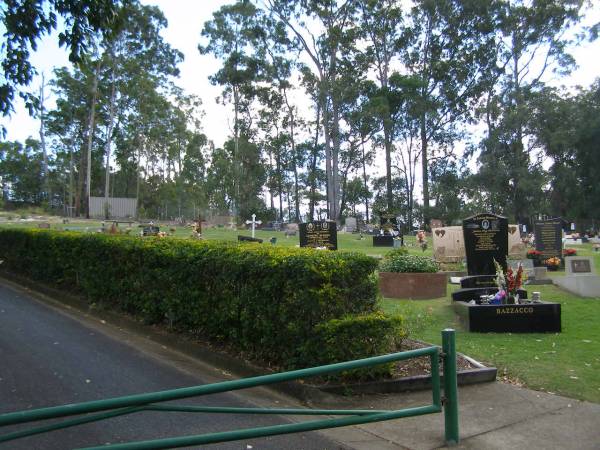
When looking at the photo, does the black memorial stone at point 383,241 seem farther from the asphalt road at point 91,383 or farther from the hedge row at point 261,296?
the asphalt road at point 91,383

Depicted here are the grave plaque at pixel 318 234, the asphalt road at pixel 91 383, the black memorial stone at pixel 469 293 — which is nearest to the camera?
the asphalt road at pixel 91 383

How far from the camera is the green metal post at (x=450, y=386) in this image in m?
3.92

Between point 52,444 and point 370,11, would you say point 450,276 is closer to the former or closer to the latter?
point 52,444

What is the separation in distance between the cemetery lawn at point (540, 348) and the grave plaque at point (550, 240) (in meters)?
7.62

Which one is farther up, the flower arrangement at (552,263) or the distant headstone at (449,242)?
the distant headstone at (449,242)

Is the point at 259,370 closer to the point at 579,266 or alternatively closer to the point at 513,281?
the point at 513,281

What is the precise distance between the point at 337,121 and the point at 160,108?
21.4 meters

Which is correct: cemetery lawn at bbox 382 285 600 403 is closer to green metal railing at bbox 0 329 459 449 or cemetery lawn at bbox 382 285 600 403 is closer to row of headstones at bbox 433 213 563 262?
green metal railing at bbox 0 329 459 449

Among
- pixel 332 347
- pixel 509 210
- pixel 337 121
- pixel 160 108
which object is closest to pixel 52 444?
pixel 332 347

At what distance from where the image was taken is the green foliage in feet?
17.4

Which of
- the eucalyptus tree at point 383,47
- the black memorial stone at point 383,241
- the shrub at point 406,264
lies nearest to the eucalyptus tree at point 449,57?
the eucalyptus tree at point 383,47

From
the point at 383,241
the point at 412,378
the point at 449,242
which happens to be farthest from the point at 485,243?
the point at 383,241

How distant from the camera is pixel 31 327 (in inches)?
321

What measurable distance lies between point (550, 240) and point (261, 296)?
14568 mm
